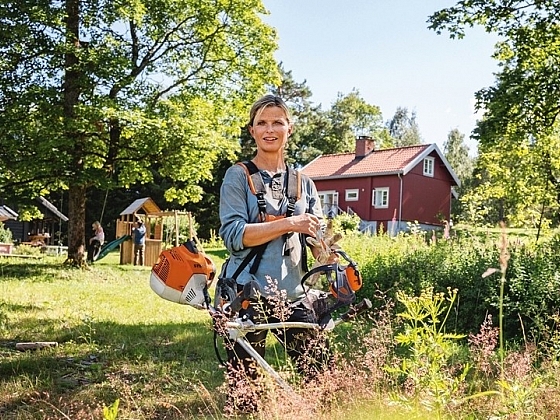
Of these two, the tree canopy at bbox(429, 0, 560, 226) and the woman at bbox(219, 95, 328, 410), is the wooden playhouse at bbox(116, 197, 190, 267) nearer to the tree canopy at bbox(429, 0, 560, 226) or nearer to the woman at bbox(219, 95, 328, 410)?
the tree canopy at bbox(429, 0, 560, 226)

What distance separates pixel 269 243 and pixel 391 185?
3549 cm

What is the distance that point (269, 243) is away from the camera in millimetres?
3152

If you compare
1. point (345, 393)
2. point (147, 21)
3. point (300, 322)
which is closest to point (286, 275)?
point (300, 322)

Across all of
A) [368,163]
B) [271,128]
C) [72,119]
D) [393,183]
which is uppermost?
[368,163]

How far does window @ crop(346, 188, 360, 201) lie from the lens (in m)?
39.8

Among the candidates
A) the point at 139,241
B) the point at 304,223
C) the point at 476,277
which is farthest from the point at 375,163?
the point at 304,223

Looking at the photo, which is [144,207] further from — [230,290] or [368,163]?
[230,290]

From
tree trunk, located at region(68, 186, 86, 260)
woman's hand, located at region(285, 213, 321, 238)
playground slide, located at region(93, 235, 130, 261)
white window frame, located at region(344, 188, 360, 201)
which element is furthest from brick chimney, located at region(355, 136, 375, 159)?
woman's hand, located at region(285, 213, 321, 238)

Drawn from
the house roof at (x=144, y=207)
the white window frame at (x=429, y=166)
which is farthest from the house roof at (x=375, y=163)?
the house roof at (x=144, y=207)

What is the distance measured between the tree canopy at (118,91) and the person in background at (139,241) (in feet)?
9.62

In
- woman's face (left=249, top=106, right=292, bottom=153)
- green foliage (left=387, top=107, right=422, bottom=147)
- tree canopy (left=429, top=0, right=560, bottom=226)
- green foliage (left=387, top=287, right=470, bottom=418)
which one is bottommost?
green foliage (left=387, top=287, right=470, bottom=418)

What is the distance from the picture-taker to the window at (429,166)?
39188 mm

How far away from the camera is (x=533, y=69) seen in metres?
12.3

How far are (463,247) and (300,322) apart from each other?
7.16 metres
